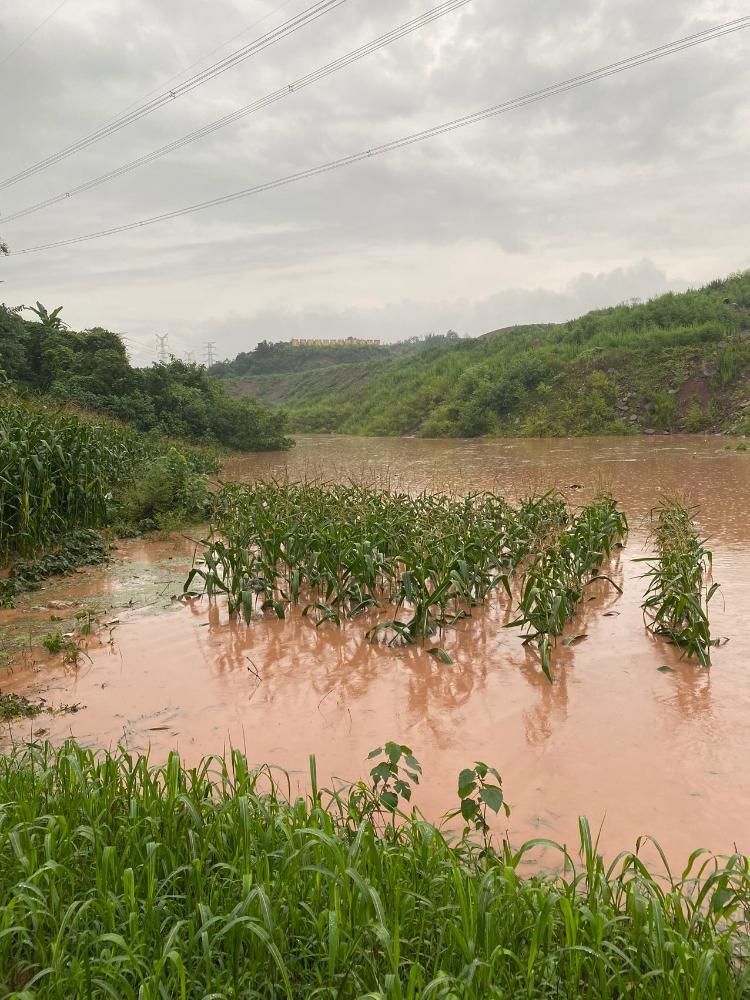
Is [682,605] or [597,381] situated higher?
[597,381]

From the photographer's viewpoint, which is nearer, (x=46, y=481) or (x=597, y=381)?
(x=46, y=481)

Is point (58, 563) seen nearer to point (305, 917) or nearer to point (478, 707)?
point (478, 707)

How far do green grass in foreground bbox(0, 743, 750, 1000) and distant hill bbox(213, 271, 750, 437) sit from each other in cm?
2470

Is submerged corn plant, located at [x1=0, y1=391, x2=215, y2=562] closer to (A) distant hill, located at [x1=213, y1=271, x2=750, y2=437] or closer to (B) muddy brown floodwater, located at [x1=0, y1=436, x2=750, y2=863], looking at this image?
(B) muddy brown floodwater, located at [x1=0, y1=436, x2=750, y2=863]

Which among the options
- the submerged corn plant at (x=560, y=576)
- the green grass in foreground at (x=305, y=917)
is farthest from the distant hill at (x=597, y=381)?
the green grass in foreground at (x=305, y=917)

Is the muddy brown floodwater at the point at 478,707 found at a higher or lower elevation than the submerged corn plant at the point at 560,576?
lower

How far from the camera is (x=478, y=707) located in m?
4.40

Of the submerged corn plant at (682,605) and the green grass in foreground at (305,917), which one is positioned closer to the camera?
the green grass in foreground at (305,917)

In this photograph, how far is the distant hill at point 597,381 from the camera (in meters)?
27.4

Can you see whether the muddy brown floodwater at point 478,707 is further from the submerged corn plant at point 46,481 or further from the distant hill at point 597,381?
the distant hill at point 597,381

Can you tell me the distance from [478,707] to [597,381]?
1091 inches

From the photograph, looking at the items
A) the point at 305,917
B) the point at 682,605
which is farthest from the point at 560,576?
the point at 305,917

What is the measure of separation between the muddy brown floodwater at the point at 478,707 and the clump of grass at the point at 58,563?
438 millimetres

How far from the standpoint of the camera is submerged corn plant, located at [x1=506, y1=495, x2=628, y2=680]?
5145 mm
